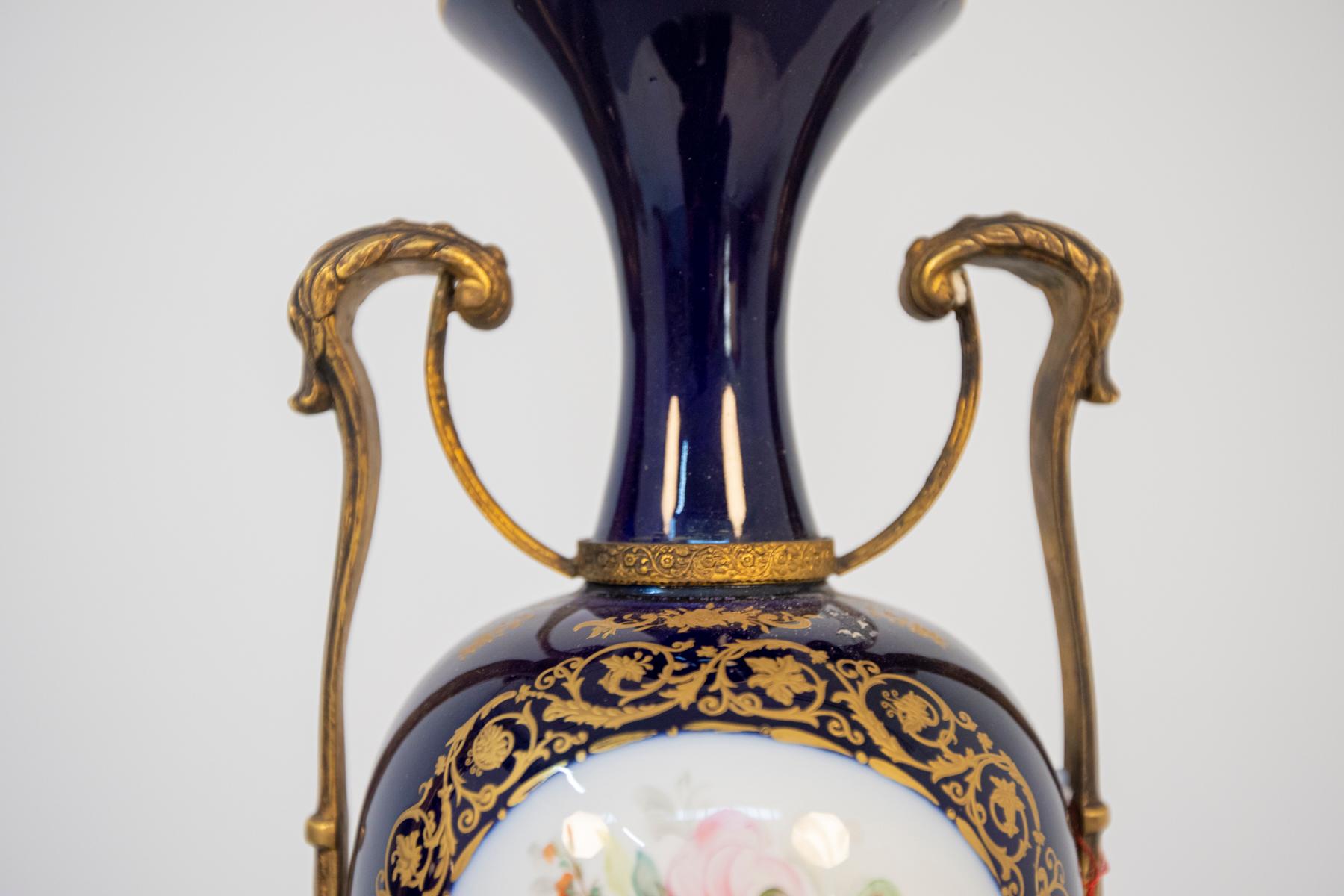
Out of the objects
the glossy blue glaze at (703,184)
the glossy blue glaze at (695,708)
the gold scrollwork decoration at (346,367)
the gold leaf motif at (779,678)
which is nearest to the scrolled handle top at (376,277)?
the gold scrollwork decoration at (346,367)

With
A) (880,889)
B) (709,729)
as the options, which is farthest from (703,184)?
(880,889)

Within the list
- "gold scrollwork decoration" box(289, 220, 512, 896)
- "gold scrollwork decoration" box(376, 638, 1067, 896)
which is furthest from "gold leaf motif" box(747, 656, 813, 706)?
"gold scrollwork decoration" box(289, 220, 512, 896)

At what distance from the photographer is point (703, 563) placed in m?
1.11

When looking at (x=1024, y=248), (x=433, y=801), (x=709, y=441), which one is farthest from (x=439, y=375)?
(x=1024, y=248)

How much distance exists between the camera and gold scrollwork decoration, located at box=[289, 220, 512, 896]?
1110 millimetres

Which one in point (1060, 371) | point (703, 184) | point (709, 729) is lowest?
point (709, 729)

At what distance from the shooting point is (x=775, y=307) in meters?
1.20

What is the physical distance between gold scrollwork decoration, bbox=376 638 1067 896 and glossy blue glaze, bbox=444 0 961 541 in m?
0.16

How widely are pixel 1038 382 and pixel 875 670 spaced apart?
319 millimetres

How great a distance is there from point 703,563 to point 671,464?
3.4 inches

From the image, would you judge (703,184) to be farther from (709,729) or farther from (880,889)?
(880,889)

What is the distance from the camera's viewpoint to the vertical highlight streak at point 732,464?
1.14 meters

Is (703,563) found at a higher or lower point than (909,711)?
higher

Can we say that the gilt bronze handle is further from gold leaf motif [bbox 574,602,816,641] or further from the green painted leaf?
the green painted leaf
